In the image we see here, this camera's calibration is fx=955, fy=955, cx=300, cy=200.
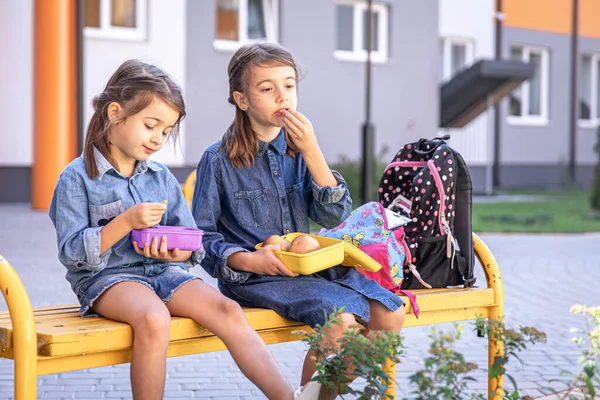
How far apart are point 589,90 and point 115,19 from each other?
47.6 ft

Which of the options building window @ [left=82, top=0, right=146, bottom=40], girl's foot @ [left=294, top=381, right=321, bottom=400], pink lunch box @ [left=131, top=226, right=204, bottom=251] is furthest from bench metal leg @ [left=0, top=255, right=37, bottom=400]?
building window @ [left=82, top=0, right=146, bottom=40]

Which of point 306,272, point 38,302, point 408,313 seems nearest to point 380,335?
point 306,272

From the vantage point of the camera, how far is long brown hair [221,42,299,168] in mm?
3463

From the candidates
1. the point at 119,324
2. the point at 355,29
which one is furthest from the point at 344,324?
the point at 355,29

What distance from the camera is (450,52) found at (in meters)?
21.5

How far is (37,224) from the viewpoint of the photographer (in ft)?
38.0

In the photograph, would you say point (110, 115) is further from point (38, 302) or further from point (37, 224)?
point (37, 224)

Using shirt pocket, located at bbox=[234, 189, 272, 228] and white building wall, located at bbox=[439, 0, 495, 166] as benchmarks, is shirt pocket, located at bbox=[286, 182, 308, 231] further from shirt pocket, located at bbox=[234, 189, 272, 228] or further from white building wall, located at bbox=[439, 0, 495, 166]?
white building wall, located at bbox=[439, 0, 495, 166]

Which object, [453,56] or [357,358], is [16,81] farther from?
[357,358]

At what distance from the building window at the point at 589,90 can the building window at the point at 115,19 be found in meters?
13.7

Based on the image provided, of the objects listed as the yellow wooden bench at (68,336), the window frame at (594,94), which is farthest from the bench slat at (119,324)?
the window frame at (594,94)

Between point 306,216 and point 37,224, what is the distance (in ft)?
28.2

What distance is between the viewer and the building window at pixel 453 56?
21281 mm

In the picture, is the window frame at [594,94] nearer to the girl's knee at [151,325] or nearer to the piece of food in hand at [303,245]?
the piece of food in hand at [303,245]
